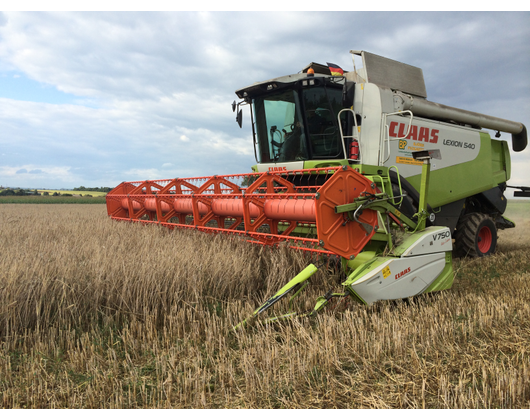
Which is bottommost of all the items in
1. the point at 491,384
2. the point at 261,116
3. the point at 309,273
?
the point at 491,384

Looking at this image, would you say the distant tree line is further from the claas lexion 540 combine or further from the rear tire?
the rear tire

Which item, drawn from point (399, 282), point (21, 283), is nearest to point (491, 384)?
point (399, 282)

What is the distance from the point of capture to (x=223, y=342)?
8.24 ft

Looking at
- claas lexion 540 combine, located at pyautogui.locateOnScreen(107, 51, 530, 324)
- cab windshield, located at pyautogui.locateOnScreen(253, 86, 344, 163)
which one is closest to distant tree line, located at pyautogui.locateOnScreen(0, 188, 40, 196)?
claas lexion 540 combine, located at pyautogui.locateOnScreen(107, 51, 530, 324)

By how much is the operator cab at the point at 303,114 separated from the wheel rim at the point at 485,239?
130 inches

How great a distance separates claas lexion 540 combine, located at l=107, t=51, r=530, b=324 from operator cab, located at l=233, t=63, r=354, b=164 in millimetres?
14

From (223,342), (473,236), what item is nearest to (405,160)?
(473,236)

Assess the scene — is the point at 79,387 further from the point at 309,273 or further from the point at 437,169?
the point at 437,169

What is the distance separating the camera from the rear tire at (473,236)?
5934mm

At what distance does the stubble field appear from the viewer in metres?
1.88

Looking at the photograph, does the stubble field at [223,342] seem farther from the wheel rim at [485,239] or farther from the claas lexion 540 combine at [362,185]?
the wheel rim at [485,239]

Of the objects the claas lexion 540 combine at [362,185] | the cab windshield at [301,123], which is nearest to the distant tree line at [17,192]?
the claas lexion 540 combine at [362,185]

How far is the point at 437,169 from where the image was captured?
5.48m
